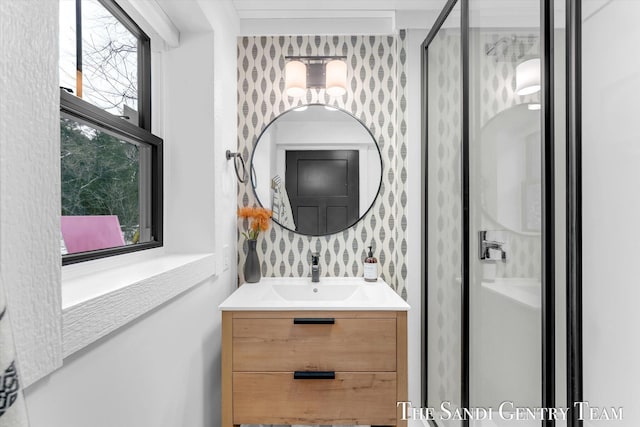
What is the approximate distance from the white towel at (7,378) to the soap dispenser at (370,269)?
1.77 m

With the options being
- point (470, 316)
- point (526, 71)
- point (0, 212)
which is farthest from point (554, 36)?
point (0, 212)

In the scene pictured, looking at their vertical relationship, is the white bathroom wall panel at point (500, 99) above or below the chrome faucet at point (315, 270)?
above

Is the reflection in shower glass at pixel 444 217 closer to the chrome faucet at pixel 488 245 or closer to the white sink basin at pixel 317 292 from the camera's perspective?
the chrome faucet at pixel 488 245

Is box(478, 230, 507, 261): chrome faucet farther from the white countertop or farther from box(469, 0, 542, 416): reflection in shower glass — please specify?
the white countertop

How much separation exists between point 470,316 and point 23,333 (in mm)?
1334

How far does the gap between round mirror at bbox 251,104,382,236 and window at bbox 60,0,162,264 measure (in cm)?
69

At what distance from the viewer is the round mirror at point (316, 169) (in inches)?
81.9

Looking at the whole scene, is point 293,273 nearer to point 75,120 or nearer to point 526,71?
point 75,120

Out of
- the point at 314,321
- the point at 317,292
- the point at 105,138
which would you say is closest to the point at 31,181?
the point at 105,138

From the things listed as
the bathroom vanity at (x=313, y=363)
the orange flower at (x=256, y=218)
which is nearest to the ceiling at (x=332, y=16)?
the orange flower at (x=256, y=218)

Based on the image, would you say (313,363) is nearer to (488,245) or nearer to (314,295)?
(314,295)

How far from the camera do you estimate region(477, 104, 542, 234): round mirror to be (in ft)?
3.17

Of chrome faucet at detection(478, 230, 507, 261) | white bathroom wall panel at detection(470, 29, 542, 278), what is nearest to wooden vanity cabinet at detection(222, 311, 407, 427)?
chrome faucet at detection(478, 230, 507, 261)

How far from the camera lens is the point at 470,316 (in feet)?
4.54
